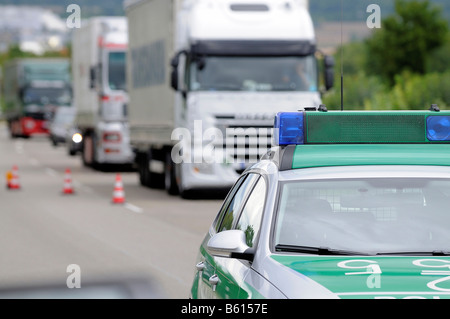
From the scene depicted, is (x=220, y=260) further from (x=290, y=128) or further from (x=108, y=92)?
(x=108, y=92)

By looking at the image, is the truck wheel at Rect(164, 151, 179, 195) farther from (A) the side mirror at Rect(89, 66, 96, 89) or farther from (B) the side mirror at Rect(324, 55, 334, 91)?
(A) the side mirror at Rect(89, 66, 96, 89)

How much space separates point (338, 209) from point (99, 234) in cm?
1037

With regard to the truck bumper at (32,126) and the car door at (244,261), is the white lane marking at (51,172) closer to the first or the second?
the car door at (244,261)

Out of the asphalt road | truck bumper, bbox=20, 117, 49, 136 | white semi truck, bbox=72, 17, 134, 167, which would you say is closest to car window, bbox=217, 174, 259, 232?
the asphalt road

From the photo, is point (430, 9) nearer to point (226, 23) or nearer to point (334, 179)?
point (226, 23)

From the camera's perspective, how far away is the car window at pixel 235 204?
18.8 feet

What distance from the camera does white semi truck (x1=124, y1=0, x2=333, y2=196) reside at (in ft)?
67.1

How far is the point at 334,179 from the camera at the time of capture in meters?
5.28

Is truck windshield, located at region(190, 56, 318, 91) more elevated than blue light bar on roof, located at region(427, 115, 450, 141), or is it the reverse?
truck windshield, located at region(190, 56, 318, 91)

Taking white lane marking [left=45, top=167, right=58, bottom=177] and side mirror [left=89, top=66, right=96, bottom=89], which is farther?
side mirror [left=89, top=66, right=96, bottom=89]

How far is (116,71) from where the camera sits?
3123cm

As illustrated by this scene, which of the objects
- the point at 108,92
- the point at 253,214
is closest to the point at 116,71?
the point at 108,92
